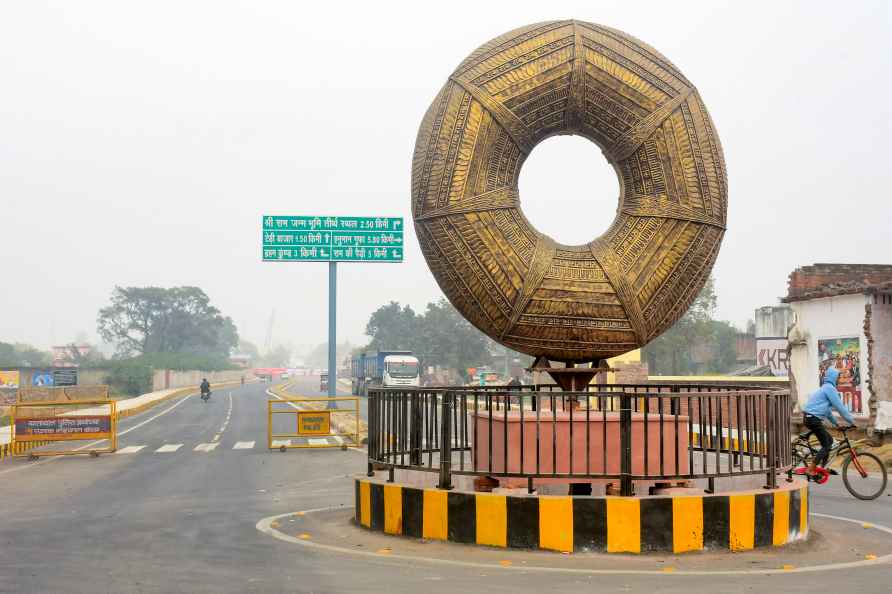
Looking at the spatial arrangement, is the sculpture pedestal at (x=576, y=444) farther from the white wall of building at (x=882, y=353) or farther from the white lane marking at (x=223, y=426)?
the white lane marking at (x=223, y=426)

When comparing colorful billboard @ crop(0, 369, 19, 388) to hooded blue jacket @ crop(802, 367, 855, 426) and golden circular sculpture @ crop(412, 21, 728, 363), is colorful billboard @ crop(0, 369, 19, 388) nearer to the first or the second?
hooded blue jacket @ crop(802, 367, 855, 426)

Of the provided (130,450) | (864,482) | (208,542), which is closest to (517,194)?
(208,542)

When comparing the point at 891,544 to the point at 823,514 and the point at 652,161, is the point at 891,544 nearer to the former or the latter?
the point at 823,514

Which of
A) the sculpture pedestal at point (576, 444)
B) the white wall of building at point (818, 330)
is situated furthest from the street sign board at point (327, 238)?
the sculpture pedestal at point (576, 444)

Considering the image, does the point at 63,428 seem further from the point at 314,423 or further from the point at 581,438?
the point at 581,438

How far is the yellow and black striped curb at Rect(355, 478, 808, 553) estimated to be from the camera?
24.8ft

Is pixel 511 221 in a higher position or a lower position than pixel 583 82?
lower

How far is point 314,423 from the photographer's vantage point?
22266 millimetres

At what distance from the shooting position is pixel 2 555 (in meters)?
7.88

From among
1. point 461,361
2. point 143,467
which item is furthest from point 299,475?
point 461,361

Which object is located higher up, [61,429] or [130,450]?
[61,429]

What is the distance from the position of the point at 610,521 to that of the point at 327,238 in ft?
90.9

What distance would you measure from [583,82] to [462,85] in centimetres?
112

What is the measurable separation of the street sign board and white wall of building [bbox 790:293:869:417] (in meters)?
15.3
